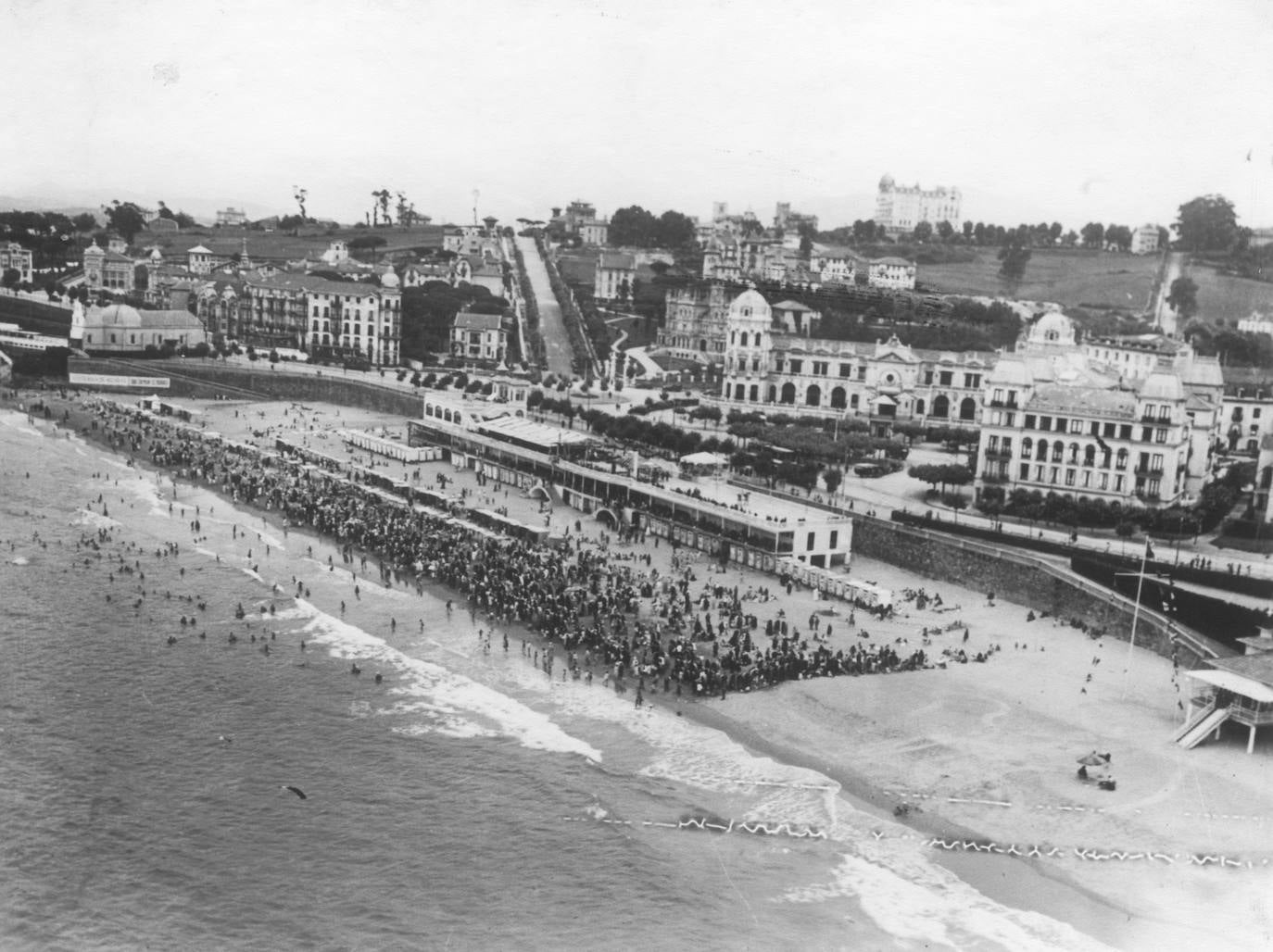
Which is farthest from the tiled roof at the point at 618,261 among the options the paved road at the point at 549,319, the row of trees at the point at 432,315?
the row of trees at the point at 432,315

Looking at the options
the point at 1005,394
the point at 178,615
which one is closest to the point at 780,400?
the point at 1005,394

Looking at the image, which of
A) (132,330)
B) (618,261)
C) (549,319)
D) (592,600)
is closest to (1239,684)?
(592,600)

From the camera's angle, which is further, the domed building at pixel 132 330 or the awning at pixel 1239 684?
the domed building at pixel 132 330

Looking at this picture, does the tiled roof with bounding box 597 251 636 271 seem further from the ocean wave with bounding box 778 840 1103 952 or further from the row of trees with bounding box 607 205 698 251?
the ocean wave with bounding box 778 840 1103 952

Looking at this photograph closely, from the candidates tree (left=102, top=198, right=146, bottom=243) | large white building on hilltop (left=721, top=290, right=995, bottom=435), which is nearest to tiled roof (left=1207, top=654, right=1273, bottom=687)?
large white building on hilltop (left=721, top=290, right=995, bottom=435)

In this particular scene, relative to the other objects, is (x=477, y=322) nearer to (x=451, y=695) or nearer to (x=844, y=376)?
(x=844, y=376)

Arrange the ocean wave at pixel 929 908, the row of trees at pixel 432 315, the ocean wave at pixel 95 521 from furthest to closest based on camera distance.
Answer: the row of trees at pixel 432 315
the ocean wave at pixel 95 521
the ocean wave at pixel 929 908

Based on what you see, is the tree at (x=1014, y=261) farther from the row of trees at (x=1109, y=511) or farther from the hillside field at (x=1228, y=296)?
the row of trees at (x=1109, y=511)
